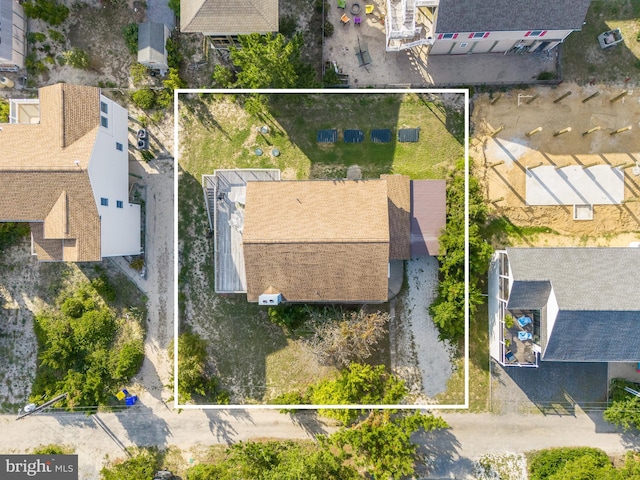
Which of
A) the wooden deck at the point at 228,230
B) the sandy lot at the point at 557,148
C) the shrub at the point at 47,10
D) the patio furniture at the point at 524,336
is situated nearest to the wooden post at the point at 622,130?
the sandy lot at the point at 557,148

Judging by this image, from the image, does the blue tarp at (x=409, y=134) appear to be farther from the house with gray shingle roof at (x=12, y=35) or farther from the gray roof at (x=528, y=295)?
the house with gray shingle roof at (x=12, y=35)

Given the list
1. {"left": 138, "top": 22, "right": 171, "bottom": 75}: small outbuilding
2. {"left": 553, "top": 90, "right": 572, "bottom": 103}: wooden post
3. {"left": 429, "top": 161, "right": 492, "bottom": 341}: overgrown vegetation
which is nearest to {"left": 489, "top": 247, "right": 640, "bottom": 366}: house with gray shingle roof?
{"left": 429, "top": 161, "right": 492, "bottom": 341}: overgrown vegetation

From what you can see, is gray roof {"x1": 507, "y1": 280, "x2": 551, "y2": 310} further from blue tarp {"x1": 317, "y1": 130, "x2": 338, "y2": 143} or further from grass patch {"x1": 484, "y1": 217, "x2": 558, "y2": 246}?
blue tarp {"x1": 317, "y1": 130, "x2": 338, "y2": 143}

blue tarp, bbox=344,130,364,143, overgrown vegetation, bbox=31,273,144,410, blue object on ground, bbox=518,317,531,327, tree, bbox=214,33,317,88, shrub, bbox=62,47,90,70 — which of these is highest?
shrub, bbox=62,47,90,70

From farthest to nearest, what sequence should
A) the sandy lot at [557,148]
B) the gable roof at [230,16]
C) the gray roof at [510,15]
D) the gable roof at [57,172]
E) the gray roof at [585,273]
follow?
the sandy lot at [557,148], the gable roof at [230,16], the gray roof at [510,15], the gable roof at [57,172], the gray roof at [585,273]

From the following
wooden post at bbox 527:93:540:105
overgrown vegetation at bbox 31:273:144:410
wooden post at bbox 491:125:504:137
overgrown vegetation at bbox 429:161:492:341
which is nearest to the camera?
overgrown vegetation at bbox 429:161:492:341

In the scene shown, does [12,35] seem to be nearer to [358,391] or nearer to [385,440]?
[358,391]

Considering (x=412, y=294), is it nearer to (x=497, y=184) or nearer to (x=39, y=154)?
(x=497, y=184)
